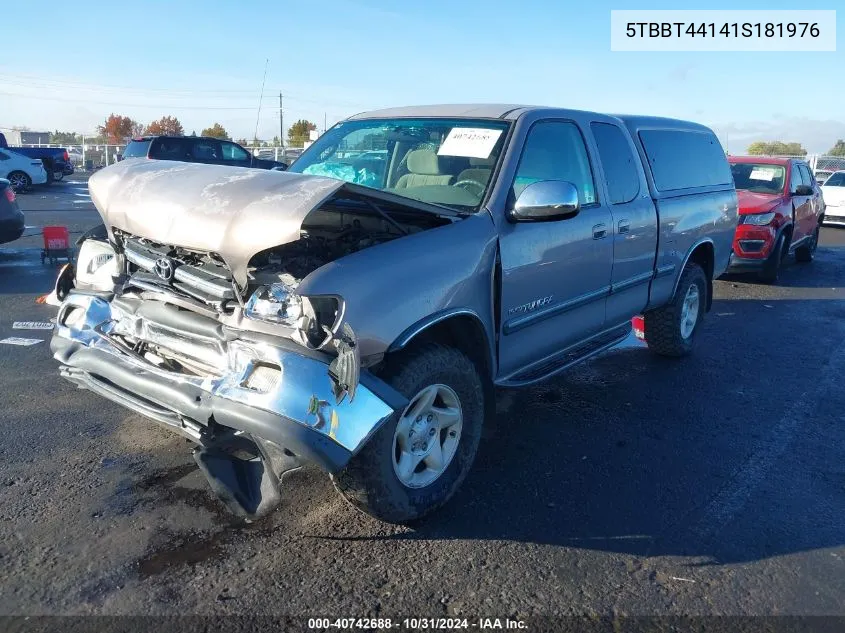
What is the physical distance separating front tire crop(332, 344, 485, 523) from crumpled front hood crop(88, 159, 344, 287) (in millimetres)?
798

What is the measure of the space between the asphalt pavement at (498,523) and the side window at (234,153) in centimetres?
1566

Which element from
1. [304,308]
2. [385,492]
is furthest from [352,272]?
[385,492]

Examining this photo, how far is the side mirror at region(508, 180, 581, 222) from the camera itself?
357 cm

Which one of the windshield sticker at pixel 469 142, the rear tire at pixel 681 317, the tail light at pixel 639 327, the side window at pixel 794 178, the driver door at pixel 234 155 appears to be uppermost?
the driver door at pixel 234 155

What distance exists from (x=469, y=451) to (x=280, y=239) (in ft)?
4.82

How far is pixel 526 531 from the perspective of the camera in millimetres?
3336

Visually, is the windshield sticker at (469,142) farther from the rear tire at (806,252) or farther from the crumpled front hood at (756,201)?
the rear tire at (806,252)

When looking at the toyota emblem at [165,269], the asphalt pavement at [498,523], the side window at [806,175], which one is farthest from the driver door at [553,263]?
the side window at [806,175]

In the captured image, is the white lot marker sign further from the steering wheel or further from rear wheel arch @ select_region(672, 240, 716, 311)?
rear wheel arch @ select_region(672, 240, 716, 311)

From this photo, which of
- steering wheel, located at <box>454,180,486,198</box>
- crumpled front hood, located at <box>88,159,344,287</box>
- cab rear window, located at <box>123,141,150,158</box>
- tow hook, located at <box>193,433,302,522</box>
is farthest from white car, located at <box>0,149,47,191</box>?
tow hook, located at <box>193,433,302,522</box>

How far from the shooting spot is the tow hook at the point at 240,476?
2.97 m

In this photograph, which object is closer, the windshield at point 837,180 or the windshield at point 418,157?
the windshield at point 418,157

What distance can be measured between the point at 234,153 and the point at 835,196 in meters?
16.0

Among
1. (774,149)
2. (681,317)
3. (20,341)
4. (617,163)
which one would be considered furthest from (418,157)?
(774,149)
